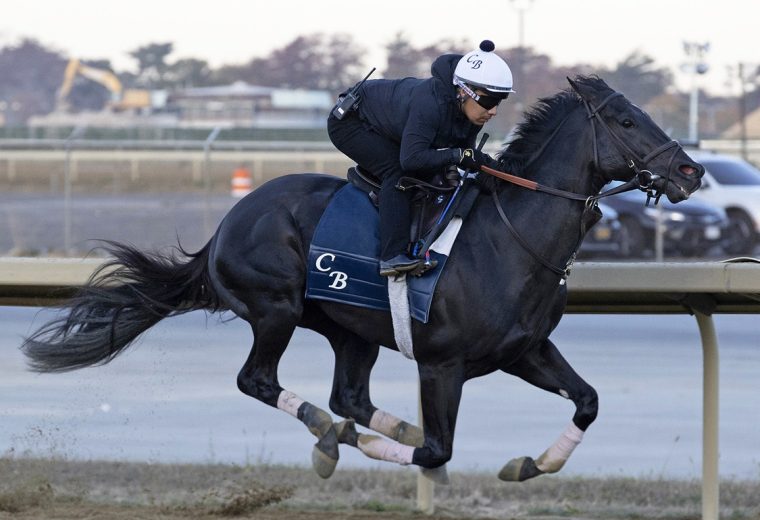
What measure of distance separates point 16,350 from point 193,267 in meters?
1.28

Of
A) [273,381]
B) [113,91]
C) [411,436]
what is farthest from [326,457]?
[113,91]

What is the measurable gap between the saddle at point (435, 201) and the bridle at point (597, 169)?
4.6 inches

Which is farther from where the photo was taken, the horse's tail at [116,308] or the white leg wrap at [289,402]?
the horse's tail at [116,308]

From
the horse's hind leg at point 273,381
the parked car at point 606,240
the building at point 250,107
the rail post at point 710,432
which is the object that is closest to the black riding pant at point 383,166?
the horse's hind leg at point 273,381

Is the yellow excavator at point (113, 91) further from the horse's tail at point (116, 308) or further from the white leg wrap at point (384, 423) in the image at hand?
the white leg wrap at point (384, 423)

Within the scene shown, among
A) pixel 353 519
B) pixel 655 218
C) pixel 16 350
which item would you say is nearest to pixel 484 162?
pixel 353 519

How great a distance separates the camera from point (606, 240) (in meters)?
18.0

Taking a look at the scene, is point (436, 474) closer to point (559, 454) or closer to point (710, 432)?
point (559, 454)

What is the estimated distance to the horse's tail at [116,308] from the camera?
6098mm

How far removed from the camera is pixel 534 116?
17.9ft

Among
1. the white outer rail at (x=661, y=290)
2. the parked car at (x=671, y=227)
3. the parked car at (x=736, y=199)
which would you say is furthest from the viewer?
the parked car at (x=736, y=199)

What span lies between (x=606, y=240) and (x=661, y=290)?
12.5m

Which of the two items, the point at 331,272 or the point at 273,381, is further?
the point at 273,381

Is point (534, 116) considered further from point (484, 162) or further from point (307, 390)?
point (307, 390)
